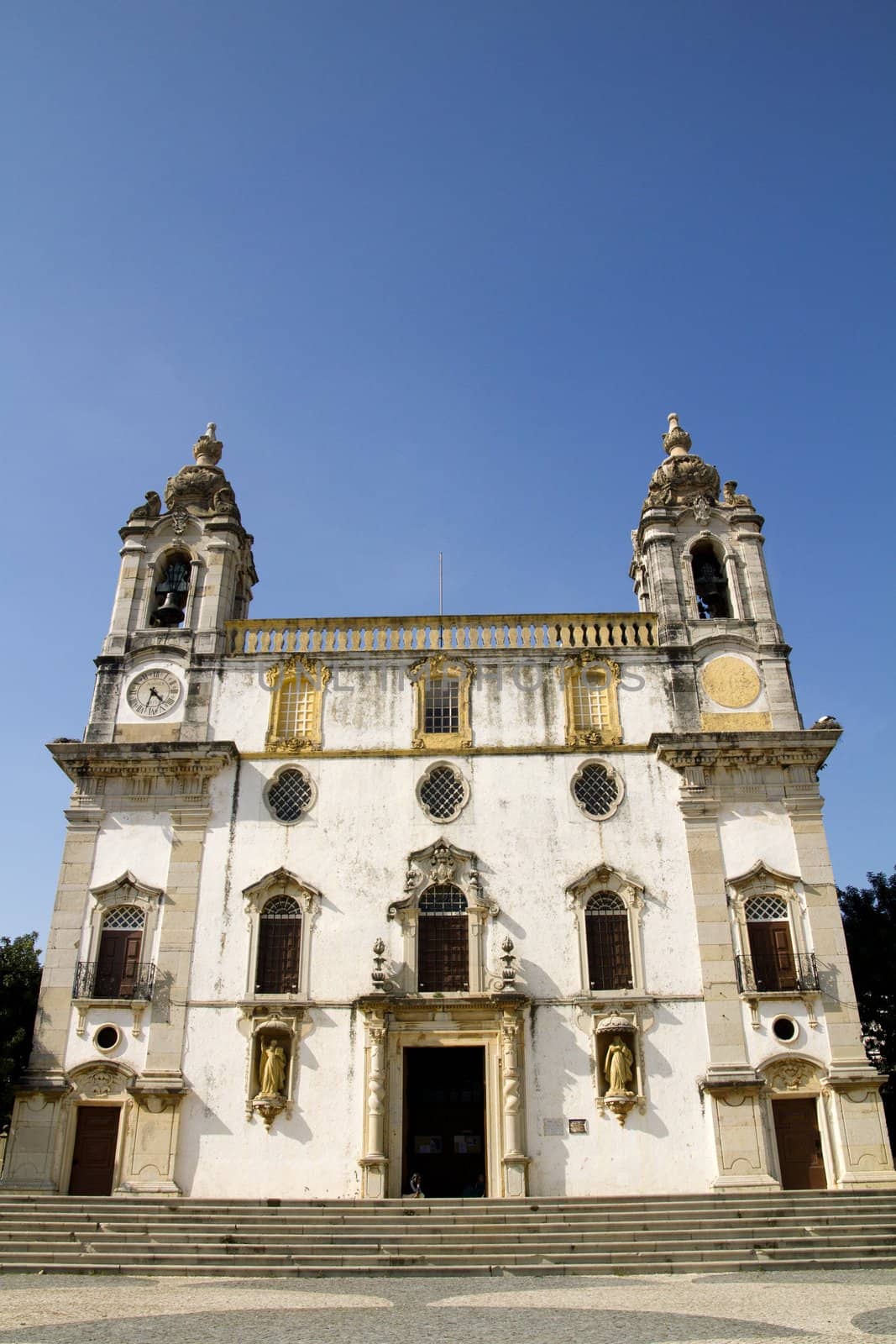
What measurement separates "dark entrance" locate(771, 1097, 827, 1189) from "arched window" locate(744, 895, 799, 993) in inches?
82.9

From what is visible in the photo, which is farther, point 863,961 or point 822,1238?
point 863,961

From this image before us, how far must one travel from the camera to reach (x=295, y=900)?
830 inches

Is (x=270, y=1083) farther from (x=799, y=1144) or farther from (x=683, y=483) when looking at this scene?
(x=683, y=483)

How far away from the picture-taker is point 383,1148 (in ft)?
62.0

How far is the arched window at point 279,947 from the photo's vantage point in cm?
2042

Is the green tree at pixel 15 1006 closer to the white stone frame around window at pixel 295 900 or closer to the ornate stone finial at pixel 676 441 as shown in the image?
the white stone frame around window at pixel 295 900

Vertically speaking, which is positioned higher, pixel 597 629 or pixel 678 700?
pixel 597 629

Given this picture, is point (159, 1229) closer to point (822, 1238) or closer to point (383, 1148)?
point (383, 1148)

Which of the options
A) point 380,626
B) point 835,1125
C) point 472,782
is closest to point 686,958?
point 835,1125

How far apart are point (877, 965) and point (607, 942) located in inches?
314

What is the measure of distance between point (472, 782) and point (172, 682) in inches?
285

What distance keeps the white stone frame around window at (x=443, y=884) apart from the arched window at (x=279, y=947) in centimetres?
196

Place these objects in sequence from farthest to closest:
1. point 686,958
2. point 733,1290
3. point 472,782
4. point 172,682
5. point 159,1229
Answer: point 172,682 → point 472,782 → point 686,958 → point 159,1229 → point 733,1290

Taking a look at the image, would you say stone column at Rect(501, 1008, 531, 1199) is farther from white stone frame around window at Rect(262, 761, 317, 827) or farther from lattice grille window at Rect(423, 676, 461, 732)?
lattice grille window at Rect(423, 676, 461, 732)
